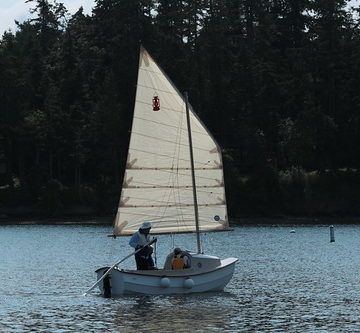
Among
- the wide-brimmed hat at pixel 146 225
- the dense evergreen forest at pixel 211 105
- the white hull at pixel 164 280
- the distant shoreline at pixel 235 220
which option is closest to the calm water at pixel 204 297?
the white hull at pixel 164 280

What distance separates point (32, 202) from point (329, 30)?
53999 millimetres

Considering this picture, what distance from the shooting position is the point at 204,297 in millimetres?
45156

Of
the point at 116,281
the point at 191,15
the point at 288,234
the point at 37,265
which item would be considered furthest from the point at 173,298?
the point at 191,15

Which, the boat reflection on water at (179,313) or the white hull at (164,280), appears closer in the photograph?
the boat reflection on water at (179,313)

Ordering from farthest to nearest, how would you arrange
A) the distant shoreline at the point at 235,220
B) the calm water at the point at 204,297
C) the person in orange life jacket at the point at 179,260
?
the distant shoreline at the point at 235,220 → the person in orange life jacket at the point at 179,260 → the calm water at the point at 204,297

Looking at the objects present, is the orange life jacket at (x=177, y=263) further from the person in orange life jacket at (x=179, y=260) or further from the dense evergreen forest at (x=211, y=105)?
the dense evergreen forest at (x=211, y=105)

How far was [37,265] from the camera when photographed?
223 feet

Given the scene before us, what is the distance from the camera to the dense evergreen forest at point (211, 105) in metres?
142

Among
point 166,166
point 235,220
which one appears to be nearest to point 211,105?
point 235,220

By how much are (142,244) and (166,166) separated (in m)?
4.58

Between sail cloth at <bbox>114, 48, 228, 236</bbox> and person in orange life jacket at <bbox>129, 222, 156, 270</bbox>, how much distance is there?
1.42 meters

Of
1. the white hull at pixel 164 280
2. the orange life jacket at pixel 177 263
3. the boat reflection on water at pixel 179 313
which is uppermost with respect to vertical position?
the orange life jacket at pixel 177 263

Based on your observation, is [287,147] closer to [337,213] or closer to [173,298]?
[337,213]

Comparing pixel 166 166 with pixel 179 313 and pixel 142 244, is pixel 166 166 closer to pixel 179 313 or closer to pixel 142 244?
pixel 142 244
